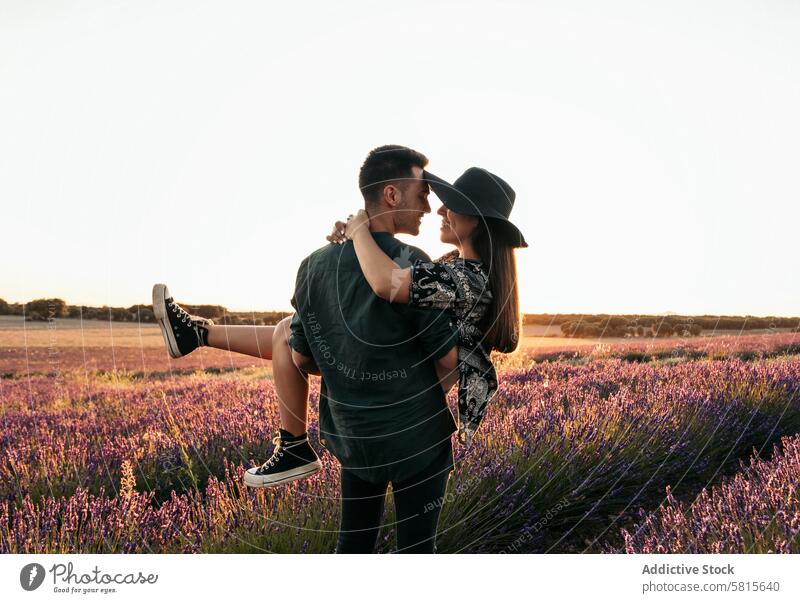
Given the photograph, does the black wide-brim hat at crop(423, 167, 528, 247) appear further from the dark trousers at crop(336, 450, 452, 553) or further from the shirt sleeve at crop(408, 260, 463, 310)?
the dark trousers at crop(336, 450, 452, 553)

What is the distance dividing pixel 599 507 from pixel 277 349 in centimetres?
198

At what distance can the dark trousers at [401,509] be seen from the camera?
1964 millimetres

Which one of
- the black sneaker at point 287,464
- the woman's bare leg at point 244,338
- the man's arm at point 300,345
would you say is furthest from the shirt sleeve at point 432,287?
the black sneaker at point 287,464

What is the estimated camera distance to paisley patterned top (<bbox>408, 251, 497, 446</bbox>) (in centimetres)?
178

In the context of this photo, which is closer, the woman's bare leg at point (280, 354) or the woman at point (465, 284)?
the woman at point (465, 284)

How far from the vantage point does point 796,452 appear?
2.94 m

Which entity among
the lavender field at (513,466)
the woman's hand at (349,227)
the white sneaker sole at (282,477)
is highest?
the woman's hand at (349,227)

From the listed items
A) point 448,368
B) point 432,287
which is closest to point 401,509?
point 448,368

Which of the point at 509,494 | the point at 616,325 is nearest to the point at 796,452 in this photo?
the point at 509,494

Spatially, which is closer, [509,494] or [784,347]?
[509,494]

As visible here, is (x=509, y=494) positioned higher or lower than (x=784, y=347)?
lower

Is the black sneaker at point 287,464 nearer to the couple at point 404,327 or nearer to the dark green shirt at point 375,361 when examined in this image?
the couple at point 404,327

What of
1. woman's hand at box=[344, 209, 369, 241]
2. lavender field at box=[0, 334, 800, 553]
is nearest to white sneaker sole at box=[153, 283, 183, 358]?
lavender field at box=[0, 334, 800, 553]

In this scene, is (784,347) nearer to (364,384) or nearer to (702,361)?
(702,361)
